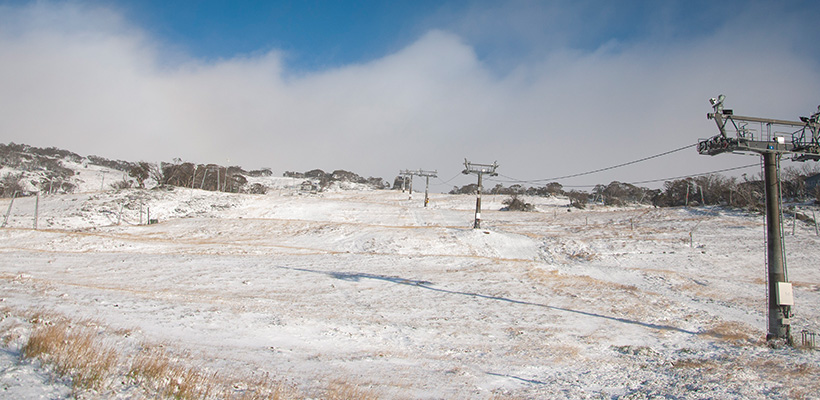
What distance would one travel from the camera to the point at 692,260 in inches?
1104

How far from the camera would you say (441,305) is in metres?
15.7

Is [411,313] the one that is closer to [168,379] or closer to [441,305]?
[441,305]

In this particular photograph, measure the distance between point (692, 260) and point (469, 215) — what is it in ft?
98.3

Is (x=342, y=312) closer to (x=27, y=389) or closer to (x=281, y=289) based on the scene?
(x=281, y=289)

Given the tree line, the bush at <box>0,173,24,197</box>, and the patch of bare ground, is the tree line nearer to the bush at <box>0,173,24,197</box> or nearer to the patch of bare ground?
the patch of bare ground

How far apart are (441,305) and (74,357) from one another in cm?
1166

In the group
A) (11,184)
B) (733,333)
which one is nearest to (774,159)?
(733,333)

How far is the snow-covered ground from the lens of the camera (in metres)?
8.70

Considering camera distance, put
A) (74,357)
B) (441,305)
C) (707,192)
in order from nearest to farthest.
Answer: (74,357)
(441,305)
(707,192)

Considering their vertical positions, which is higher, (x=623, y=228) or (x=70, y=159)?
(x=70, y=159)

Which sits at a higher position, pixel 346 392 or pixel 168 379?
pixel 168 379

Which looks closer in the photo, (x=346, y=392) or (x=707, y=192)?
(x=346, y=392)

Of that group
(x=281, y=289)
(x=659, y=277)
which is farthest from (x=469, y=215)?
(x=281, y=289)

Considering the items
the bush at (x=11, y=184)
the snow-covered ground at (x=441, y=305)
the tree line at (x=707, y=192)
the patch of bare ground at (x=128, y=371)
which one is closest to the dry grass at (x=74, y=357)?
the patch of bare ground at (x=128, y=371)
